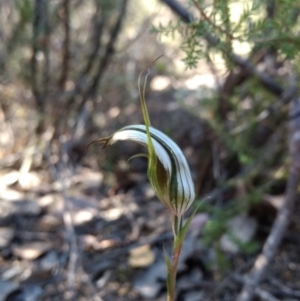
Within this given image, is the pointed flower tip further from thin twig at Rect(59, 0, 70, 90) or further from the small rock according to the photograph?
thin twig at Rect(59, 0, 70, 90)

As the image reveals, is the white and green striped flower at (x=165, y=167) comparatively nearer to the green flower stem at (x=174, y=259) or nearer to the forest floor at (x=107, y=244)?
the green flower stem at (x=174, y=259)

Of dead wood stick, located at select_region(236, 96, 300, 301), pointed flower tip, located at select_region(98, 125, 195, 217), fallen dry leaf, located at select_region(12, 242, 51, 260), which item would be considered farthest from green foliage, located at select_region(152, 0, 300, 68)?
fallen dry leaf, located at select_region(12, 242, 51, 260)

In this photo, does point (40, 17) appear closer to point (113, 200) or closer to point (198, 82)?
point (113, 200)

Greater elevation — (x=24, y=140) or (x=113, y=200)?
(x=24, y=140)

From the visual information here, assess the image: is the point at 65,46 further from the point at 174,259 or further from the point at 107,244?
the point at 174,259

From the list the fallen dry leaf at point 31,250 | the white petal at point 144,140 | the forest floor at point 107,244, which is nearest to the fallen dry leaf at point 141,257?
the forest floor at point 107,244

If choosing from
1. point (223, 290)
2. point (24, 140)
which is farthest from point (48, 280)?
point (24, 140)
